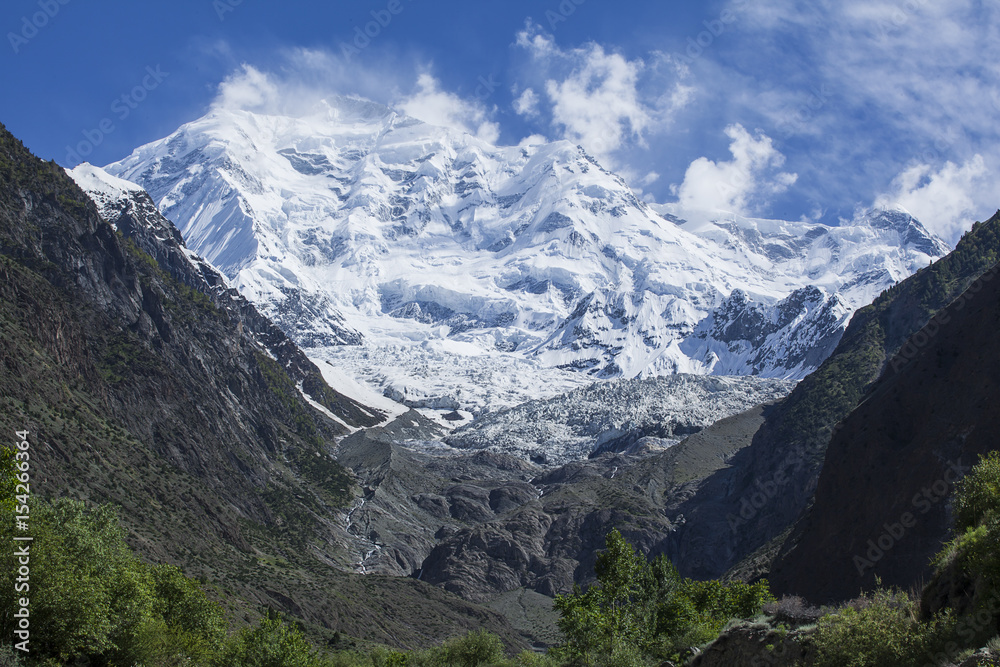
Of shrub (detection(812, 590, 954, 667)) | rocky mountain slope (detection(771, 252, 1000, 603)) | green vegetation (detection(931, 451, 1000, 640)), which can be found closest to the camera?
green vegetation (detection(931, 451, 1000, 640))

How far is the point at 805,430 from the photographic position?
171750 mm

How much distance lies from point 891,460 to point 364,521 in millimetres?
132623

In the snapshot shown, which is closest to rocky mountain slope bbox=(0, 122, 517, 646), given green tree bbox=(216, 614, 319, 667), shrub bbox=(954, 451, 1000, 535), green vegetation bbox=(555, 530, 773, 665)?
green tree bbox=(216, 614, 319, 667)

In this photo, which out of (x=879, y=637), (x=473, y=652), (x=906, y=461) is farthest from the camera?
(x=906, y=461)

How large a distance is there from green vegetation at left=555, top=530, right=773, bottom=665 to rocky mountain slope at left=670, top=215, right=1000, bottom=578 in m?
94.6

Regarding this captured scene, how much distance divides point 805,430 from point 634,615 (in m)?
119

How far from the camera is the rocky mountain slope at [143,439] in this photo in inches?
4496

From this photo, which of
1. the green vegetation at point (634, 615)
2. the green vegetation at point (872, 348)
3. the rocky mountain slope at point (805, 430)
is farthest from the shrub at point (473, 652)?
the green vegetation at point (872, 348)

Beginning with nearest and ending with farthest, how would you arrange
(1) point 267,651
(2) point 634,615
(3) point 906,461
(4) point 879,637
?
1. (4) point 879,637
2. (1) point 267,651
3. (2) point 634,615
4. (3) point 906,461

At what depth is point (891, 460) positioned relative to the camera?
297 ft

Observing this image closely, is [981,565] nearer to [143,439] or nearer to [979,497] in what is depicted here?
[979,497]

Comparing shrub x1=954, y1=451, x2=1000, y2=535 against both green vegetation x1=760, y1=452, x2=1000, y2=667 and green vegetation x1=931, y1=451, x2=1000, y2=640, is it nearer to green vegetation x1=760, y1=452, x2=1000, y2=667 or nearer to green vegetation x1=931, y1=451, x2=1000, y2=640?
green vegetation x1=931, y1=451, x2=1000, y2=640

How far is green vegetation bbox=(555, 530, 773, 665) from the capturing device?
53.0 meters

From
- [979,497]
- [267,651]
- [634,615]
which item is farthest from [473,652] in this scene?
[979,497]
